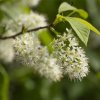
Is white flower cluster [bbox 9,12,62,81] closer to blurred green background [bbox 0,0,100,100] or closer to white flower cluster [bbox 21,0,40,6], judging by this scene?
white flower cluster [bbox 21,0,40,6]

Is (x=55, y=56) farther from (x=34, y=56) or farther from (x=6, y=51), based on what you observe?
(x=6, y=51)

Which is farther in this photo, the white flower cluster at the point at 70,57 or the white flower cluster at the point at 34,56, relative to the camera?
the white flower cluster at the point at 34,56

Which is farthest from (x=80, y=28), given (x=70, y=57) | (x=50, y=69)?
(x=50, y=69)

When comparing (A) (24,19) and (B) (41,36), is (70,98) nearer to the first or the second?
(B) (41,36)

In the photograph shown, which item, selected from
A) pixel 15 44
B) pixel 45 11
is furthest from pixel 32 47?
pixel 45 11

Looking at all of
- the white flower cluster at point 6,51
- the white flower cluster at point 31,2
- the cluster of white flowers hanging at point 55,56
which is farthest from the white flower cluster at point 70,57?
the white flower cluster at point 31,2

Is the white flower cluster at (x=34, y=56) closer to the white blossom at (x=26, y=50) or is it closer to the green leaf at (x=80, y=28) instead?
the white blossom at (x=26, y=50)

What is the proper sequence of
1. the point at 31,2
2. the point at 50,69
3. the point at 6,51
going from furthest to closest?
the point at 31,2, the point at 6,51, the point at 50,69

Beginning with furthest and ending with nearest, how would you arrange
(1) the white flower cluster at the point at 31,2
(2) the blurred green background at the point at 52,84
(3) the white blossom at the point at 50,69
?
1. (2) the blurred green background at the point at 52,84
2. (1) the white flower cluster at the point at 31,2
3. (3) the white blossom at the point at 50,69

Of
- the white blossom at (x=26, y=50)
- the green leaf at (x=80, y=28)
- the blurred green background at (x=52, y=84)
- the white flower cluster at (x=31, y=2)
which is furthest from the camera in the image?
the blurred green background at (x=52, y=84)

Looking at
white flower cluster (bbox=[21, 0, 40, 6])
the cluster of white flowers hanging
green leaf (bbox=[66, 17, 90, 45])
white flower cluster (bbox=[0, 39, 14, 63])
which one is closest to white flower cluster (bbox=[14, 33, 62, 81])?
the cluster of white flowers hanging
